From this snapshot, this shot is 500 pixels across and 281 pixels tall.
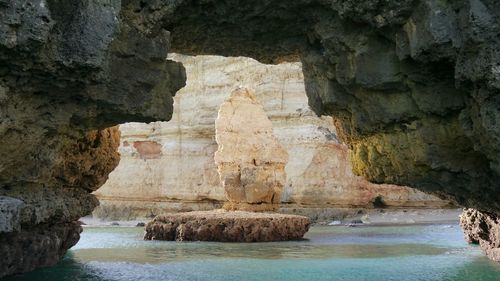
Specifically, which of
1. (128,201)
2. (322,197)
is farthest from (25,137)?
(128,201)

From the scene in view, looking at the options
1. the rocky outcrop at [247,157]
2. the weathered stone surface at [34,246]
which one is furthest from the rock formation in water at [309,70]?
the rocky outcrop at [247,157]

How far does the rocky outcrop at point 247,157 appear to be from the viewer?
2031 centimetres

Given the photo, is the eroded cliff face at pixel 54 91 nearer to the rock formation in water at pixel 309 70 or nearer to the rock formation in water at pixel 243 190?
the rock formation in water at pixel 309 70

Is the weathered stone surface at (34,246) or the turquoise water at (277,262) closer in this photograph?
the weathered stone surface at (34,246)

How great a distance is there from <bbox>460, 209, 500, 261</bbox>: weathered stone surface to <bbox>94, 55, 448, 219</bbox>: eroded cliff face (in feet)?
56.3

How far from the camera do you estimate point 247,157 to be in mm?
21156

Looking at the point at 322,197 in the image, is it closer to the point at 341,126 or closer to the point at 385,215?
the point at 385,215

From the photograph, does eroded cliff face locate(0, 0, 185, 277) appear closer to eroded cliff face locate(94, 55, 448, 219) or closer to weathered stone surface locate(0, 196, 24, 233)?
weathered stone surface locate(0, 196, 24, 233)

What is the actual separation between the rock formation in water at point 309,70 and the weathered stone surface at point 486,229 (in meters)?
2.41

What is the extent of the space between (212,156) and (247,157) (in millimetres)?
11898

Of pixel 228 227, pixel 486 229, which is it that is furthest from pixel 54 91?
pixel 228 227

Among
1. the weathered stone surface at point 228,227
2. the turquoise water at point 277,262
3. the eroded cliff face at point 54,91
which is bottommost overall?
the turquoise water at point 277,262

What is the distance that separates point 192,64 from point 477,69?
29.6m

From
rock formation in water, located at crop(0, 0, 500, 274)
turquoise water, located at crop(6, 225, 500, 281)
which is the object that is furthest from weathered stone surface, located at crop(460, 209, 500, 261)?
rock formation in water, located at crop(0, 0, 500, 274)
